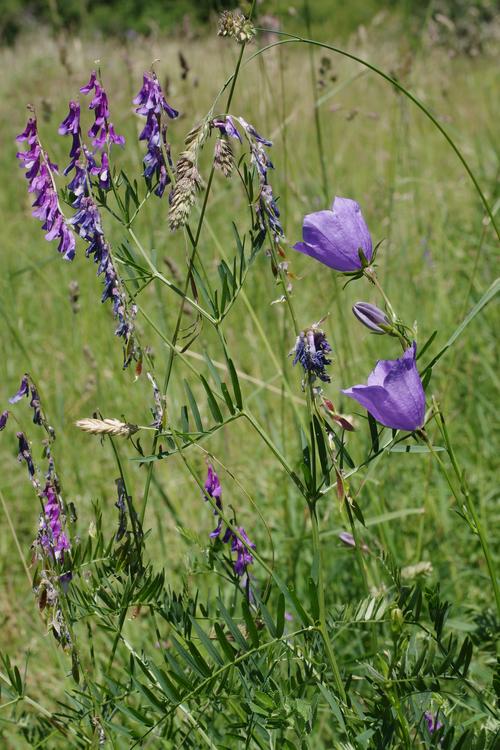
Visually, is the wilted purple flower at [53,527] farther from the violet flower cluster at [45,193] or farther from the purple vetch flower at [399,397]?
the purple vetch flower at [399,397]

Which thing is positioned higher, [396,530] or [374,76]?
[374,76]

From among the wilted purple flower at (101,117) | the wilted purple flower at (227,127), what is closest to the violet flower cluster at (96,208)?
the wilted purple flower at (101,117)

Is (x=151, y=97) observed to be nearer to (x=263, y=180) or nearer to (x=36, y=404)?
(x=263, y=180)

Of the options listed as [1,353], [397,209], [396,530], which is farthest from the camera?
[397,209]

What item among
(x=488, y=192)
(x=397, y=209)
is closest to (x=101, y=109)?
(x=488, y=192)

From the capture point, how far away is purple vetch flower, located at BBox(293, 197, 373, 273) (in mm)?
818

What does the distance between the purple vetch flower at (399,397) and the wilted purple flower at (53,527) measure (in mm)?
413

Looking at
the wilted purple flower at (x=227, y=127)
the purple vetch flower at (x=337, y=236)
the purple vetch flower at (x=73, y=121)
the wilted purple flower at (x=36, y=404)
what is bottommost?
the wilted purple flower at (x=36, y=404)

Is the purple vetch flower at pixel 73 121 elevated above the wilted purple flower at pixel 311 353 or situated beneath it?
elevated above

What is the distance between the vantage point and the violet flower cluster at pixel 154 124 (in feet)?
2.85

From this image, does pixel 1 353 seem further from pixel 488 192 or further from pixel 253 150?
pixel 253 150

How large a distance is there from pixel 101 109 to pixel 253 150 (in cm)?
20

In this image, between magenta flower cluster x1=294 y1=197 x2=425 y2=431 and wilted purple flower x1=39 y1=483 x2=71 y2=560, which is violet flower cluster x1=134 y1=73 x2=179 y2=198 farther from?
wilted purple flower x1=39 y1=483 x2=71 y2=560

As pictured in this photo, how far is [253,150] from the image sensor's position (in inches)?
32.1
